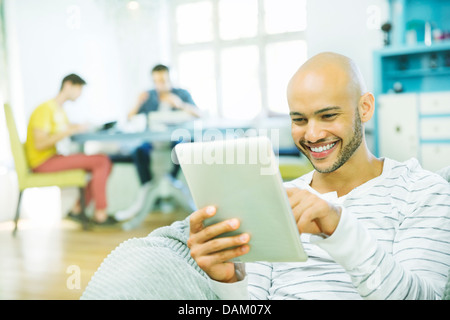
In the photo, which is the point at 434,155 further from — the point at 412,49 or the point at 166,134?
the point at 166,134

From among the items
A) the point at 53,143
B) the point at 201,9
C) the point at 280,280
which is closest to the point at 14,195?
the point at 53,143

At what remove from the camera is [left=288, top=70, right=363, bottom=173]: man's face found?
865 mm

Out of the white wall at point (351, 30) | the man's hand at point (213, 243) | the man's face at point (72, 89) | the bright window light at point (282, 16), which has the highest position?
the bright window light at point (282, 16)

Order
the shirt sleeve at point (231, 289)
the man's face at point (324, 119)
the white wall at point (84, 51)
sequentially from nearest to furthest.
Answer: the shirt sleeve at point (231, 289), the man's face at point (324, 119), the white wall at point (84, 51)

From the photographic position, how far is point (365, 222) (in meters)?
0.83

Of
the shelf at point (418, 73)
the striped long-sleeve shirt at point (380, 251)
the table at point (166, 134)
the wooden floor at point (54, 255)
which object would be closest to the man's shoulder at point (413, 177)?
the striped long-sleeve shirt at point (380, 251)

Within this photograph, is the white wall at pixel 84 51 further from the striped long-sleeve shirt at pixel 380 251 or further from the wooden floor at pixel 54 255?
the striped long-sleeve shirt at pixel 380 251

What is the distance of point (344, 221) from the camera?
59 centimetres

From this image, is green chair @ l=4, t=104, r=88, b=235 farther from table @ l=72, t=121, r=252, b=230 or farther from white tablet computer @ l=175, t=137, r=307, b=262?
white tablet computer @ l=175, t=137, r=307, b=262

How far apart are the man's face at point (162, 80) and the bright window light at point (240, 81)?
131cm

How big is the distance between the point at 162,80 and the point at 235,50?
160 centimetres

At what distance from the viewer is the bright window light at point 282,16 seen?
4.32 m

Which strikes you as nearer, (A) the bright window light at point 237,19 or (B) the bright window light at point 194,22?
(A) the bright window light at point 237,19
